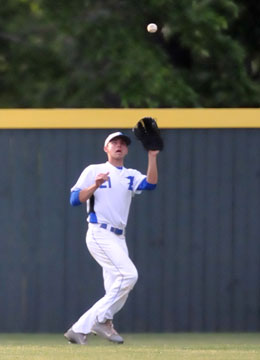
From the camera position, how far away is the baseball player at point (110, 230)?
988 centimetres

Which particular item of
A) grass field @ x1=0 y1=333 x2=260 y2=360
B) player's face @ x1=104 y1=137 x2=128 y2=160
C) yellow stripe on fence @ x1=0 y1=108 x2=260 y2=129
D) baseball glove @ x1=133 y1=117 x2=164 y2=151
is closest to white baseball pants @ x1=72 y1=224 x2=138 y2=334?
grass field @ x1=0 y1=333 x2=260 y2=360

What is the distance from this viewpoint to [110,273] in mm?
9945

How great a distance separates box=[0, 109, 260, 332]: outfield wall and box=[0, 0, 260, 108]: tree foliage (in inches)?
161

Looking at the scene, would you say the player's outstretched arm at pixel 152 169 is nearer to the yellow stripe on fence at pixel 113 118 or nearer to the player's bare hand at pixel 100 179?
the player's bare hand at pixel 100 179

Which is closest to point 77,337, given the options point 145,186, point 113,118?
point 145,186

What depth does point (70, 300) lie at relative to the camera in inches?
444

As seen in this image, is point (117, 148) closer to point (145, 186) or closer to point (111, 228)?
point (145, 186)

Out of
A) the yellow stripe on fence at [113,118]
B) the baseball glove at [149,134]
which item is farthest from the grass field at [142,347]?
the yellow stripe on fence at [113,118]

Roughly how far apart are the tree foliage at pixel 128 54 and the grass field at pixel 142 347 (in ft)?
16.2

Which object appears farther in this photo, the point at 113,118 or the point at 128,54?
the point at 128,54

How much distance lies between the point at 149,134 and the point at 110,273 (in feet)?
4.10

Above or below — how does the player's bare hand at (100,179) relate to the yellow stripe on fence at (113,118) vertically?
below

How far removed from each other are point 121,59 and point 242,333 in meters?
5.56

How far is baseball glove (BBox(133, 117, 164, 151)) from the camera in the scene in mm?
10055
